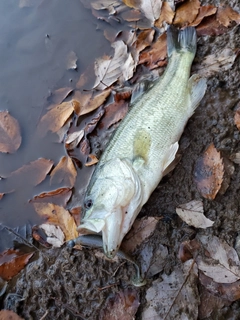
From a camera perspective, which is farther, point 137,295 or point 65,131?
point 65,131

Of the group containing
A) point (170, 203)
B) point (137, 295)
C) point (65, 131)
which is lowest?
point (137, 295)

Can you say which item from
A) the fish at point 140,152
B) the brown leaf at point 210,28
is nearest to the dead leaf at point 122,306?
the fish at point 140,152

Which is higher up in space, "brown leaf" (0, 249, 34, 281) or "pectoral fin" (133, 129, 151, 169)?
"pectoral fin" (133, 129, 151, 169)

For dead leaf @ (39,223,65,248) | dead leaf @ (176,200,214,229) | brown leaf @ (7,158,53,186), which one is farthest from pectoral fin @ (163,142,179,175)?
brown leaf @ (7,158,53,186)

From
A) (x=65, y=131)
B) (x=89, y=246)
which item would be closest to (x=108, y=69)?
(x=65, y=131)

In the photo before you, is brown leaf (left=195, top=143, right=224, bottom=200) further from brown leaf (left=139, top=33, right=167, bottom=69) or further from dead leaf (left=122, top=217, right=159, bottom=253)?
brown leaf (left=139, top=33, right=167, bottom=69)

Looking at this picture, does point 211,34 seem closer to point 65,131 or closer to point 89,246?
point 65,131
